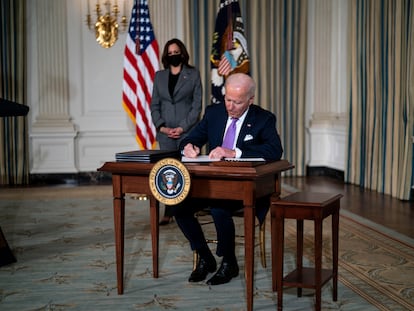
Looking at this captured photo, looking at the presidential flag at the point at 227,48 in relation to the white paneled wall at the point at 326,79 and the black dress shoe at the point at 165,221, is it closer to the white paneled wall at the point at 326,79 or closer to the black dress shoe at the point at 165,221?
the white paneled wall at the point at 326,79

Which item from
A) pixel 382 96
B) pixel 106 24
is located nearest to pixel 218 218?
pixel 382 96

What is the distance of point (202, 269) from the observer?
418cm

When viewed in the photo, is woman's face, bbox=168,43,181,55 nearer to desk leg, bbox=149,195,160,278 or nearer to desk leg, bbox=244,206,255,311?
desk leg, bbox=149,195,160,278

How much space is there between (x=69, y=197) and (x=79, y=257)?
3.11m

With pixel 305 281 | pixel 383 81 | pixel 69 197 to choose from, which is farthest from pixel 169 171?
pixel 383 81

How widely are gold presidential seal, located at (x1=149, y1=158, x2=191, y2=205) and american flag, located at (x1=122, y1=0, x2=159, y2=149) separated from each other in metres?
5.21

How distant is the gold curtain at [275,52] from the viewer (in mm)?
9438

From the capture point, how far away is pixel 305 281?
353cm

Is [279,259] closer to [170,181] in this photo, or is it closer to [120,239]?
[170,181]

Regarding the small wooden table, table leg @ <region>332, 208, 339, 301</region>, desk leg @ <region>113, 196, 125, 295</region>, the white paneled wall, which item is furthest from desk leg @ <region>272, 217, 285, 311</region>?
the white paneled wall

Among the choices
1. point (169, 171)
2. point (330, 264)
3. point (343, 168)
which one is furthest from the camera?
point (343, 168)

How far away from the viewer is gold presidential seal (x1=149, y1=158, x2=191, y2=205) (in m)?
3.45

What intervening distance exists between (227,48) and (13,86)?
122 inches

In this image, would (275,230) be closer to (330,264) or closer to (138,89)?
(330,264)
